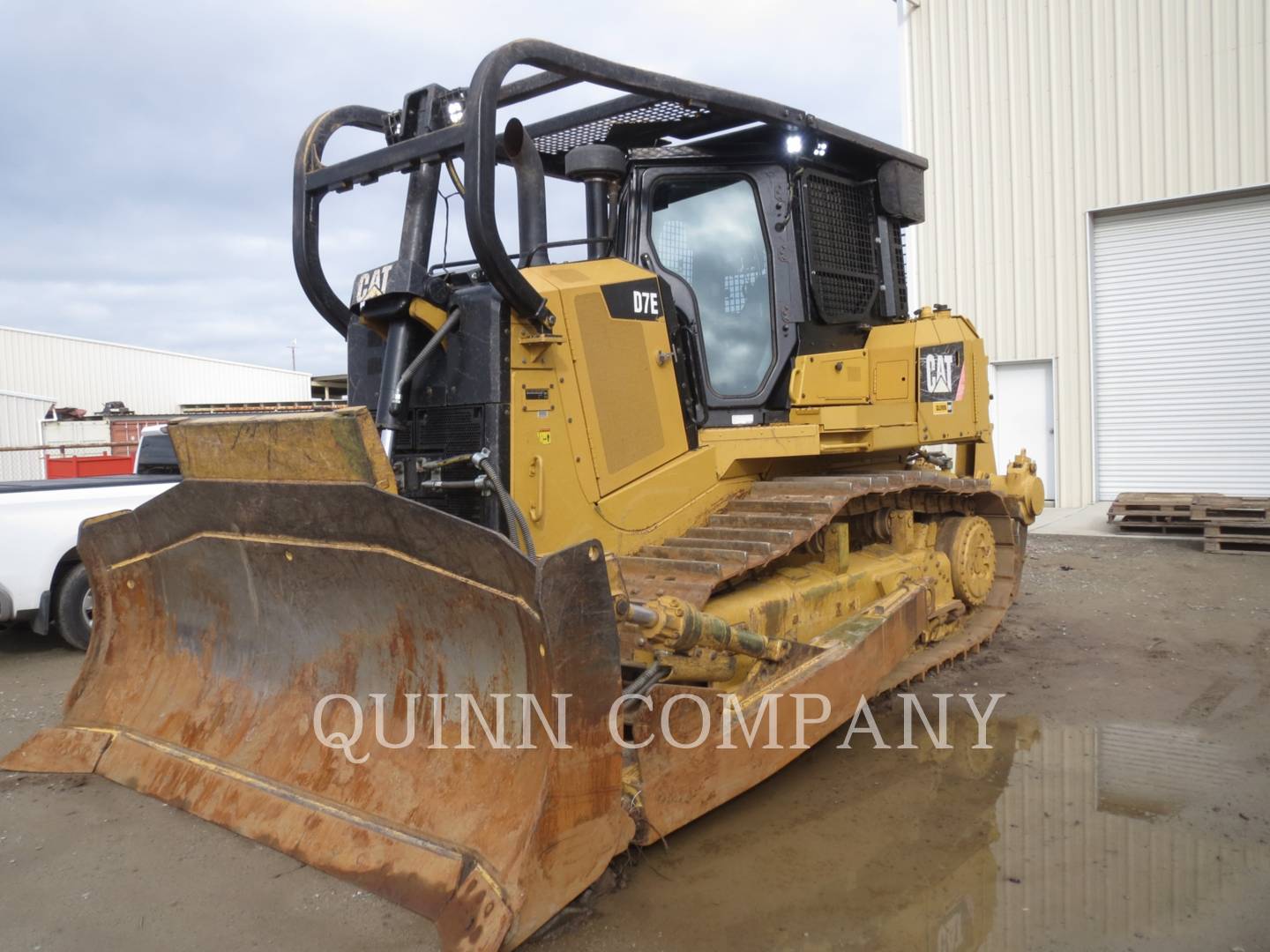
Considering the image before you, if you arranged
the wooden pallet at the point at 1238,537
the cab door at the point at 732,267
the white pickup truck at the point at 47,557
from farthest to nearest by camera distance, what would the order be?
the wooden pallet at the point at 1238,537 → the white pickup truck at the point at 47,557 → the cab door at the point at 732,267

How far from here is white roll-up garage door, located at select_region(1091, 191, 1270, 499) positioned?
12.6 meters

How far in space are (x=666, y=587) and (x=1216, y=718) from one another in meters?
3.08

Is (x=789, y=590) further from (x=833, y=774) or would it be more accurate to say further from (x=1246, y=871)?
(x=1246, y=871)

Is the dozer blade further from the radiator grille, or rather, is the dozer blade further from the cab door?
the cab door

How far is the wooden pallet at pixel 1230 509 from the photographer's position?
9.95m

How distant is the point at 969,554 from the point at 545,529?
3.17m

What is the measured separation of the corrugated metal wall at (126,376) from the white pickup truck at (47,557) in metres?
27.2

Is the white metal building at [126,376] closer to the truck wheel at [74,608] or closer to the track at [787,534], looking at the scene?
the truck wheel at [74,608]

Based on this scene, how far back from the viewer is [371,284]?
3957mm

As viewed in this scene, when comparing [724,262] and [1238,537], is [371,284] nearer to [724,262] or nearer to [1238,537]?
[724,262]

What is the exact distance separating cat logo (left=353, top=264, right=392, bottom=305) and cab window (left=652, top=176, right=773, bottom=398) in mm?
1582

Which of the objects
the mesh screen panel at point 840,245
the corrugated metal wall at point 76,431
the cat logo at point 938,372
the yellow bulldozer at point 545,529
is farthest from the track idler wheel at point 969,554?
the corrugated metal wall at point 76,431

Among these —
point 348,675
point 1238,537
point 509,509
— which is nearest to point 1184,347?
point 1238,537

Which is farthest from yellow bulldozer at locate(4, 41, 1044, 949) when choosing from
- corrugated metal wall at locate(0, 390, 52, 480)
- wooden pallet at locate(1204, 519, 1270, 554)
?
corrugated metal wall at locate(0, 390, 52, 480)
